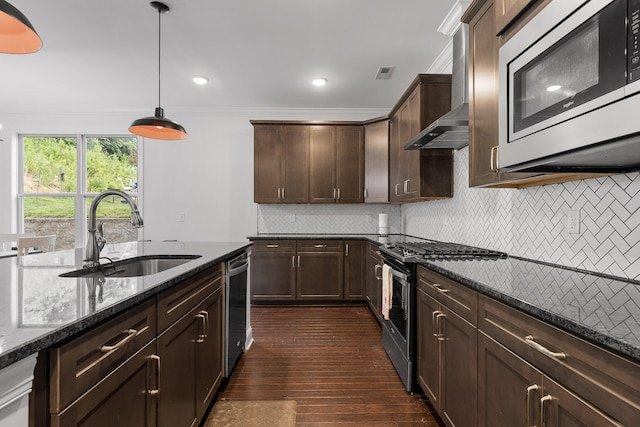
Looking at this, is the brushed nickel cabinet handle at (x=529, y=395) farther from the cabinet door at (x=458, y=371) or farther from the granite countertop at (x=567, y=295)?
the cabinet door at (x=458, y=371)

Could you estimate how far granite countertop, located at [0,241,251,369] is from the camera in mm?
715

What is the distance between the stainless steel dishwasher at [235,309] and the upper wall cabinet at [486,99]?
1717 mm

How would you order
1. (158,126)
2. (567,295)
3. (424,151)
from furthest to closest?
(424,151) → (158,126) → (567,295)

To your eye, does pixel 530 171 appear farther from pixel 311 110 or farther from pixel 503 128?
pixel 311 110

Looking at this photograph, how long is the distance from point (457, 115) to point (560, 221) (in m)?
0.91

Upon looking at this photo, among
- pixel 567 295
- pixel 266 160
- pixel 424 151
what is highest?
pixel 266 160

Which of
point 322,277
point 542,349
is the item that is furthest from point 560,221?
point 322,277

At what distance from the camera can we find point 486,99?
1871 mm

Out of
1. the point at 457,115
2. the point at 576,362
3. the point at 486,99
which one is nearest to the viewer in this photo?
the point at 576,362

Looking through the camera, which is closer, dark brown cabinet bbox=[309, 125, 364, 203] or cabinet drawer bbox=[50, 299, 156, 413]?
cabinet drawer bbox=[50, 299, 156, 413]

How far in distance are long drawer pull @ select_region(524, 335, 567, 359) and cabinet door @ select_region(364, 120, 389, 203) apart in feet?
10.5

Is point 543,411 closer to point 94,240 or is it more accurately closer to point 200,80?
point 94,240

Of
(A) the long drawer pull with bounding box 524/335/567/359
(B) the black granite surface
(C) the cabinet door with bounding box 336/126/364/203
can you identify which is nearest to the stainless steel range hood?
(B) the black granite surface

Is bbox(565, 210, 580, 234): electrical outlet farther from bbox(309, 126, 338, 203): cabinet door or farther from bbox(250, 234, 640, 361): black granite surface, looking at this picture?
bbox(309, 126, 338, 203): cabinet door
